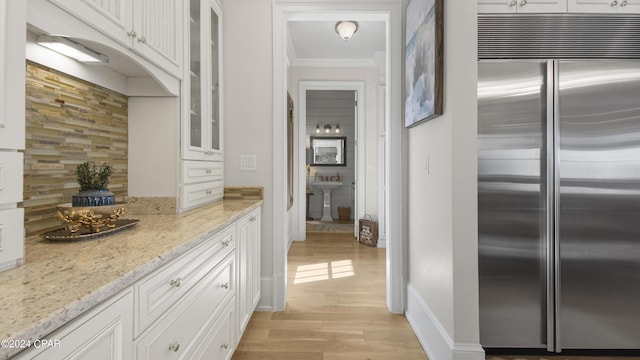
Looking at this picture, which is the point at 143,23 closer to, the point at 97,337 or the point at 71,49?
the point at 71,49

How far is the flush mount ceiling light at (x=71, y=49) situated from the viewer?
1.16 m

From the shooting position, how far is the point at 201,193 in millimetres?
2156

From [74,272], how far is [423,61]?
1.96 metres

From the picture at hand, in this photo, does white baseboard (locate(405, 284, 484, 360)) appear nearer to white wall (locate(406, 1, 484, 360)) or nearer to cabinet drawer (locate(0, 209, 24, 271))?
white wall (locate(406, 1, 484, 360))

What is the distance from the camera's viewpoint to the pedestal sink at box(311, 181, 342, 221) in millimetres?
7248

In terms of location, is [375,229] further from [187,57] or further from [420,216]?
[187,57]

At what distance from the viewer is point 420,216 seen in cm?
224

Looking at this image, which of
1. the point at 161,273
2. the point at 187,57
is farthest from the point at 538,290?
the point at 187,57

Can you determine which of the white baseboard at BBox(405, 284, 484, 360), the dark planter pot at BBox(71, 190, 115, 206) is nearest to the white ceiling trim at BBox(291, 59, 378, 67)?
the white baseboard at BBox(405, 284, 484, 360)

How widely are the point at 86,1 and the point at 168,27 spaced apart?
65 cm

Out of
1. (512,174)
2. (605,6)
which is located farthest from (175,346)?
(605,6)

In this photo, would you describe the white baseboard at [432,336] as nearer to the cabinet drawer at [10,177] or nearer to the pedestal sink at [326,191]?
the cabinet drawer at [10,177]

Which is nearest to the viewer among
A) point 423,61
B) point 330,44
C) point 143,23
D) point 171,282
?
point 171,282

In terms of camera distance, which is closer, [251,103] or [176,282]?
[176,282]
